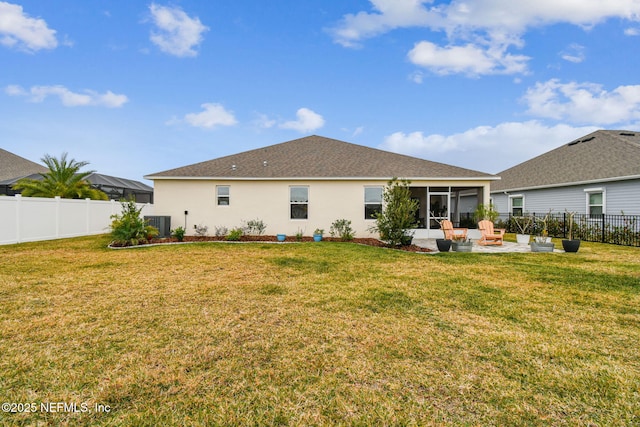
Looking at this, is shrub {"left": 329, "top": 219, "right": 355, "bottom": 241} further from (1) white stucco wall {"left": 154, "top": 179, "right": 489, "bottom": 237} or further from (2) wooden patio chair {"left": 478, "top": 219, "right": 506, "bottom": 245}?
(2) wooden patio chair {"left": 478, "top": 219, "right": 506, "bottom": 245}

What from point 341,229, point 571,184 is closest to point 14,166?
point 341,229

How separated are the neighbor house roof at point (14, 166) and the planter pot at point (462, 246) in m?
34.1

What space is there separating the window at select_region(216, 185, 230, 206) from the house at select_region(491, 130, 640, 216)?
18.8 metres

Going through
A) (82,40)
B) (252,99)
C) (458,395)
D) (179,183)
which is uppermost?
(82,40)

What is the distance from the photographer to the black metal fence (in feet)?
45.6

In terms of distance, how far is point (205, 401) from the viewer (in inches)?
99.3

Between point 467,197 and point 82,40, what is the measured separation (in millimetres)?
27434

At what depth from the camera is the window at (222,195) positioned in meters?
15.3

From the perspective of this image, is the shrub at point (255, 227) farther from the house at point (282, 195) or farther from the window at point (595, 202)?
the window at point (595, 202)

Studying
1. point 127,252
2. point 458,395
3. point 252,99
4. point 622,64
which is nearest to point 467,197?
point 622,64

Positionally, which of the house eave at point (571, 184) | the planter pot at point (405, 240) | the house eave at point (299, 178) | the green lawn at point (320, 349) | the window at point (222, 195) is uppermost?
the house eave at point (571, 184)

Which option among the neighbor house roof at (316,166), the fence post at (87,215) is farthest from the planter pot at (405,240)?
the fence post at (87,215)

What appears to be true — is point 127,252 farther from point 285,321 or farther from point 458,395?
point 458,395

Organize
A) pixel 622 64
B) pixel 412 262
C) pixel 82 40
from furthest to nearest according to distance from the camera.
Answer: pixel 622 64 → pixel 82 40 → pixel 412 262
